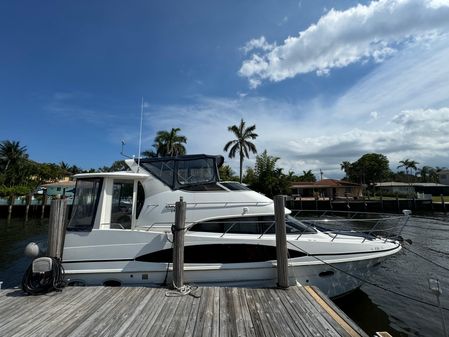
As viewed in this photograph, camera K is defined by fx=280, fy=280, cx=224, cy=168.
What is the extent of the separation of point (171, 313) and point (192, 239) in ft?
5.68

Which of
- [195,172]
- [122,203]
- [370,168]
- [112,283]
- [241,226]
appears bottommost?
[112,283]

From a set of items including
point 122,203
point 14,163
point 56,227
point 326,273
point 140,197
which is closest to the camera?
point 56,227

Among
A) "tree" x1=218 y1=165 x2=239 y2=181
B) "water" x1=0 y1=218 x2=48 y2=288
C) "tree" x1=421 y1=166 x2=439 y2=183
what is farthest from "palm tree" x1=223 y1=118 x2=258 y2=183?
"tree" x1=421 y1=166 x2=439 y2=183

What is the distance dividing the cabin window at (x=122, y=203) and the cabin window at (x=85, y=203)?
0.37m

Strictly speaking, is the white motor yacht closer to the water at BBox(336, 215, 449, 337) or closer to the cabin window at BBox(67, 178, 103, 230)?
the cabin window at BBox(67, 178, 103, 230)

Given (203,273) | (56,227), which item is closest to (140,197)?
(56,227)

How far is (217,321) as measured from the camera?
3951 mm

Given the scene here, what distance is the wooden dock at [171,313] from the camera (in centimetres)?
370

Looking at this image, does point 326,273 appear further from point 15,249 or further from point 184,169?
point 15,249

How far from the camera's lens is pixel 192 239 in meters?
5.78

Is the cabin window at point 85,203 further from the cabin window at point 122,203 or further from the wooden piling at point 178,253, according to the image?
the wooden piling at point 178,253

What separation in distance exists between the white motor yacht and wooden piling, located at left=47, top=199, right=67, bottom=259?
0.21m

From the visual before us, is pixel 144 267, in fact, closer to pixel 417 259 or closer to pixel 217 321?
pixel 217 321

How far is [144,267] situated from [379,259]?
200 inches
